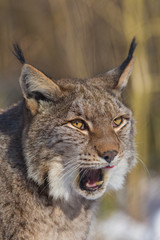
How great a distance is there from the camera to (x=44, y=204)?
3824 millimetres

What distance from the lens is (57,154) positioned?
359cm

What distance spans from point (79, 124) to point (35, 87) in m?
0.49

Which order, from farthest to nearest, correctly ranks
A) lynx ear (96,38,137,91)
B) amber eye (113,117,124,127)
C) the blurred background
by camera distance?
the blurred background < lynx ear (96,38,137,91) < amber eye (113,117,124,127)

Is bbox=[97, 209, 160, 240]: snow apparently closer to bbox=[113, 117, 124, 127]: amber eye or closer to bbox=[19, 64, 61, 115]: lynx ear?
bbox=[113, 117, 124, 127]: amber eye

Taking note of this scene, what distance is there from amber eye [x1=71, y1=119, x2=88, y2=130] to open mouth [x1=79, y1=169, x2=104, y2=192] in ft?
1.21

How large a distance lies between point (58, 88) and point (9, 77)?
872cm

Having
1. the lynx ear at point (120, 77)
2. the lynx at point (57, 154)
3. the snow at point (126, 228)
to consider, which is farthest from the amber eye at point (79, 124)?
the snow at point (126, 228)

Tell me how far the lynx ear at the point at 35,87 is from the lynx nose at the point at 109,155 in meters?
0.74

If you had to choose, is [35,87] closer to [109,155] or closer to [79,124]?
[79,124]

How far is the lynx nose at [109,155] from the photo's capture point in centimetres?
339

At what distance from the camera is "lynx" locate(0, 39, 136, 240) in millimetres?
3574

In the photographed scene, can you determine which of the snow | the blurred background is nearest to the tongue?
the blurred background

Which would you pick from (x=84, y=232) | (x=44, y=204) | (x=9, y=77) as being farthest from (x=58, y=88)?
(x=9, y=77)

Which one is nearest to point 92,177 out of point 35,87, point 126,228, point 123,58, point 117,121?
point 117,121
